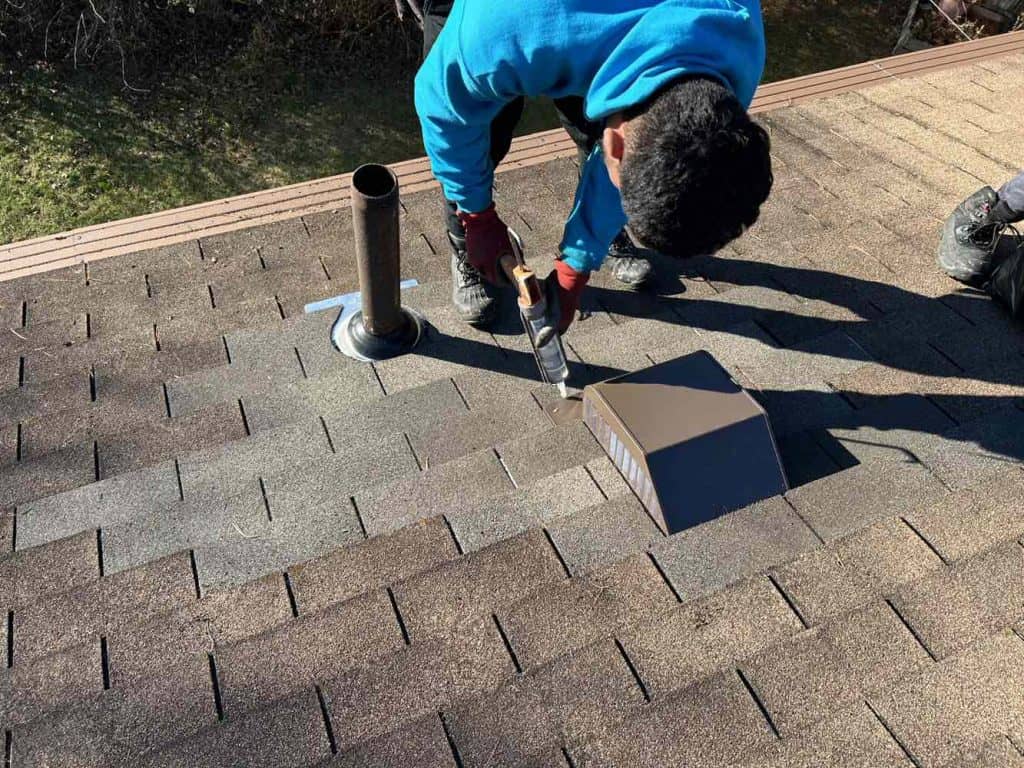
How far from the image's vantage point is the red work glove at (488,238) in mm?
2547

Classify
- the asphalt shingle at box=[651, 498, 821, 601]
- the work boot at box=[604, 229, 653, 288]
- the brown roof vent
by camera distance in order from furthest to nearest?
the work boot at box=[604, 229, 653, 288] → the brown roof vent → the asphalt shingle at box=[651, 498, 821, 601]

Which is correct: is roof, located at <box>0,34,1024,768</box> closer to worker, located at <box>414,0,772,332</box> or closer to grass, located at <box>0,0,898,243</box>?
worker, located at <box>414,0,772,332</box>

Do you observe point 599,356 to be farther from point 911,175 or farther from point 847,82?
point 847,82

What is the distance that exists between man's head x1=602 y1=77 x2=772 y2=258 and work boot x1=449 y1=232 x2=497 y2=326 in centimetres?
117

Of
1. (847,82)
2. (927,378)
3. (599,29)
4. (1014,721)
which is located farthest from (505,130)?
(847,82)

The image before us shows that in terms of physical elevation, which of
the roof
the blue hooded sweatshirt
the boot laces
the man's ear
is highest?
the blue hooded sweatshirt

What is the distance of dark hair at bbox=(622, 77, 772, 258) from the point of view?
1.66 meters

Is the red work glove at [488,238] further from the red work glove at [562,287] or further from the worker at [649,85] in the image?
the worker at [649,85]

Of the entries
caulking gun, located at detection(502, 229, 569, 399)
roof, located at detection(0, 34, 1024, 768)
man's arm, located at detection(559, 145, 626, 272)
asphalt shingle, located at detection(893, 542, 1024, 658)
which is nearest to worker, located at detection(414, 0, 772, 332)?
man's arm, located at detection(559, 145, 626, 272)

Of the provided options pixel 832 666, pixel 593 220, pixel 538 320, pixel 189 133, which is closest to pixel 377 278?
pixel 538 320

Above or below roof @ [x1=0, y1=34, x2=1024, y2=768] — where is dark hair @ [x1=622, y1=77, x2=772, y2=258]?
above

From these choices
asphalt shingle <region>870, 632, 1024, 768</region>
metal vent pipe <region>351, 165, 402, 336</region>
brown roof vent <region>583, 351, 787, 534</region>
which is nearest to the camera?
asphalt shingle <region>870, 632, 1024, 768</region>

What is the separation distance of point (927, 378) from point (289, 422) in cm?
206

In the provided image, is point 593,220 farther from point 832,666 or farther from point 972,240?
point 972,240
